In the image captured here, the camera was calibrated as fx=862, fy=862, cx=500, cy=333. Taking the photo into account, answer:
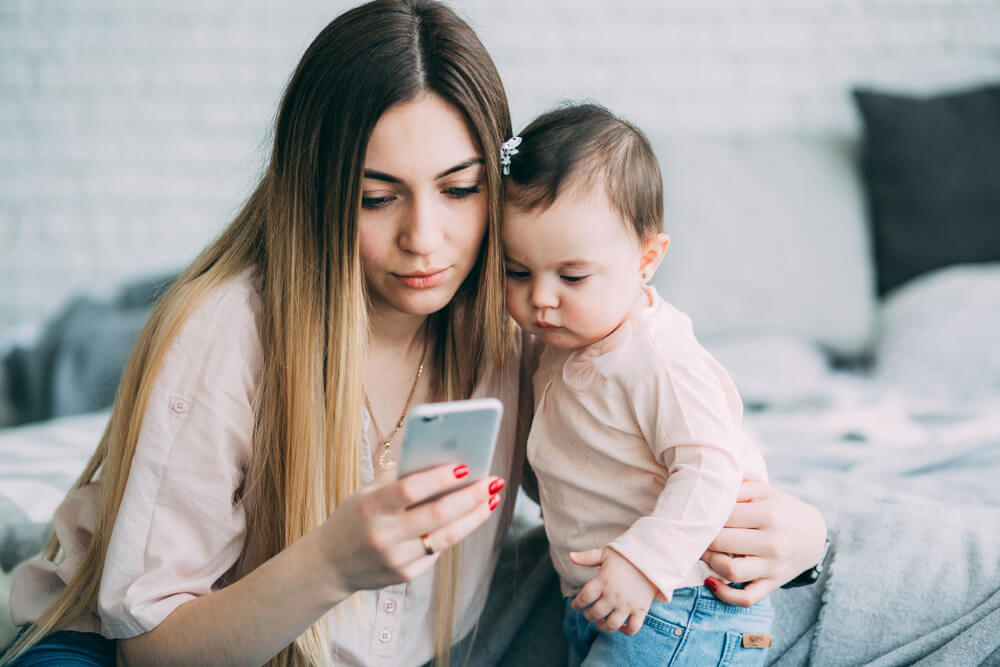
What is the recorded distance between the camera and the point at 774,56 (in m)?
3.10

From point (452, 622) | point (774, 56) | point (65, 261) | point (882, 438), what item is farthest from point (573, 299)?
point (65, 261)

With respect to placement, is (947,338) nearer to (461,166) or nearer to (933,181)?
(933,181)

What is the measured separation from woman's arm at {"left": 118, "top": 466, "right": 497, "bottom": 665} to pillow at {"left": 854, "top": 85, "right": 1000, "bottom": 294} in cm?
220

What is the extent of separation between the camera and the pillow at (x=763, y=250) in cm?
256

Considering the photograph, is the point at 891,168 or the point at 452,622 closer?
the point at 452,622

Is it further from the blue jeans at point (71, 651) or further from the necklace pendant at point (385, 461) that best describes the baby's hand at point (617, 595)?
the blue jeans at point (71, 651)

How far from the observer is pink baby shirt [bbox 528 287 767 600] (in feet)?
3.17

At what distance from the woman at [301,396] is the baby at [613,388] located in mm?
57

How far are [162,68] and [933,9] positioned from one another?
2794mm

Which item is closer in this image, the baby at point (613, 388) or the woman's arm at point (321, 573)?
the woman's arm at point (321, 573)

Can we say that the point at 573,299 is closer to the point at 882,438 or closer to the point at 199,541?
the point at 199,541

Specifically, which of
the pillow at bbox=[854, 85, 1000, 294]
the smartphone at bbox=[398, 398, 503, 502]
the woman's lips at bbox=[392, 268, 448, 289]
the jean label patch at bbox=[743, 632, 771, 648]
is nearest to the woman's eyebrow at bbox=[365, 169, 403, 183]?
the woman's lips at bbox=[392, 268, 448, 289]

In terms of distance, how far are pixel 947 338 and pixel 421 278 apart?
68.8 inches

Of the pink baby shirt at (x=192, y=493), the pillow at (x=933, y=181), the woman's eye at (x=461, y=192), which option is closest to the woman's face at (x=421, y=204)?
the woman's eye at (x=461, y=192)
